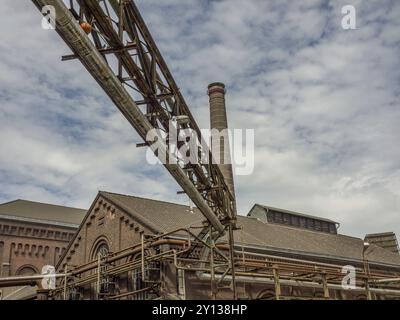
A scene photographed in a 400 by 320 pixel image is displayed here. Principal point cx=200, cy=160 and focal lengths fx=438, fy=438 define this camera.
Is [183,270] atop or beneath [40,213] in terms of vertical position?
beneath

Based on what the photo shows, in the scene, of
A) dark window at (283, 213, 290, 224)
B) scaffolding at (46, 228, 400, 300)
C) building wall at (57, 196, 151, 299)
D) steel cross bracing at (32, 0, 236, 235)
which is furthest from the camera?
dark window at (283, 213, 290, 224)

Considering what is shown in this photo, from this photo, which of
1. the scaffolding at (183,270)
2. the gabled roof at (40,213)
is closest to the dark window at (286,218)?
the scaffolding at (183,270)

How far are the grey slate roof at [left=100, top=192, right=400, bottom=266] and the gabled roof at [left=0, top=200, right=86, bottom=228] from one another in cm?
1289

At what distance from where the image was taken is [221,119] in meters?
25.8

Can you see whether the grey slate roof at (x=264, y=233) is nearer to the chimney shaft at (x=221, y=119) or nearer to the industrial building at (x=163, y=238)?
the industrial building at (x=163, y=238)

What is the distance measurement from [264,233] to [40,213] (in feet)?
62.9

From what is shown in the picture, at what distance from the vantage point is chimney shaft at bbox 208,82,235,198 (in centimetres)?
2452

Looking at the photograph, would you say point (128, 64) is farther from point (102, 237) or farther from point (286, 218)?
point (286, 218)

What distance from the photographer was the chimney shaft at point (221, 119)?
24.5m

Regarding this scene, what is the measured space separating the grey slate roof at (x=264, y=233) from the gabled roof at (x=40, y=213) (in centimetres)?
1289

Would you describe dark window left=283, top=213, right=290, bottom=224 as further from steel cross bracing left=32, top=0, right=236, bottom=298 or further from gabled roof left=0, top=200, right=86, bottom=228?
steel cross bracing left=32, top=0, right=236, bottom=298

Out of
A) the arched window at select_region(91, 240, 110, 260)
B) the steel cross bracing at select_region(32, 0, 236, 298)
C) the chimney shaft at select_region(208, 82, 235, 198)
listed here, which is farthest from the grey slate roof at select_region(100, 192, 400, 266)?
the steel cross bracing at select_region(32, 0, 236, 298)

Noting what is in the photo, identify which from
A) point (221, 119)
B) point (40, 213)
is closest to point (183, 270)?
point (221, 119)
